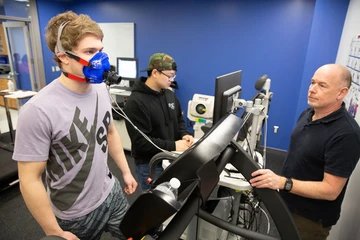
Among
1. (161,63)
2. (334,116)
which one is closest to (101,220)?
(161,63)

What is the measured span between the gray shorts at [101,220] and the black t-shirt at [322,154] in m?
1.08

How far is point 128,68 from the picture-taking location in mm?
4012

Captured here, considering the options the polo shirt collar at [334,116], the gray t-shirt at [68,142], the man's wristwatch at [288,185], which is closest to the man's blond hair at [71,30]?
the gray t-shirt at [68,142]

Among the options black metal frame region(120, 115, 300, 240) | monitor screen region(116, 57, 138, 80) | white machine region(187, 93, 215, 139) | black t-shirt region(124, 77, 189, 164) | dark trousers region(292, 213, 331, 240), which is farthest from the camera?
monitor screen region(116, 57, 138, 80)

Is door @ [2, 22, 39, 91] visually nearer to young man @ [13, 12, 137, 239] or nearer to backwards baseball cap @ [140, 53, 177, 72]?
backwards baseball cap @ [140, 53, 177, 72]

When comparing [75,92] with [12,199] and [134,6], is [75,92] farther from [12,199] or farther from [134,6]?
[134,6]

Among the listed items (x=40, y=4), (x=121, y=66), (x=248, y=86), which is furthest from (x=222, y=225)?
(x=40, y=4)

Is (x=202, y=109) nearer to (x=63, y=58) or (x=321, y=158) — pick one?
(x=321, y=158)

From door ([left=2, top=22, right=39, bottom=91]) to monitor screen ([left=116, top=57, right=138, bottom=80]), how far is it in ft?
8.26

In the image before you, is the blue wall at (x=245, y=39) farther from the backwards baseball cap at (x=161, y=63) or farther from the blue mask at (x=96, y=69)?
the blue mask at (x=96, y=69)

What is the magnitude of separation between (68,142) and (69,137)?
0.08 feet

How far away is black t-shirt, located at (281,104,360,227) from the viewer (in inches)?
45.6

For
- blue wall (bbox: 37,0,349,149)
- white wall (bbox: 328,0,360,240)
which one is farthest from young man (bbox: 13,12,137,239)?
blue wall (bbox: 37,0,349,149)

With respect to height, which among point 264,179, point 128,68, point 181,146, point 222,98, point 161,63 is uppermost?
point 161,63
